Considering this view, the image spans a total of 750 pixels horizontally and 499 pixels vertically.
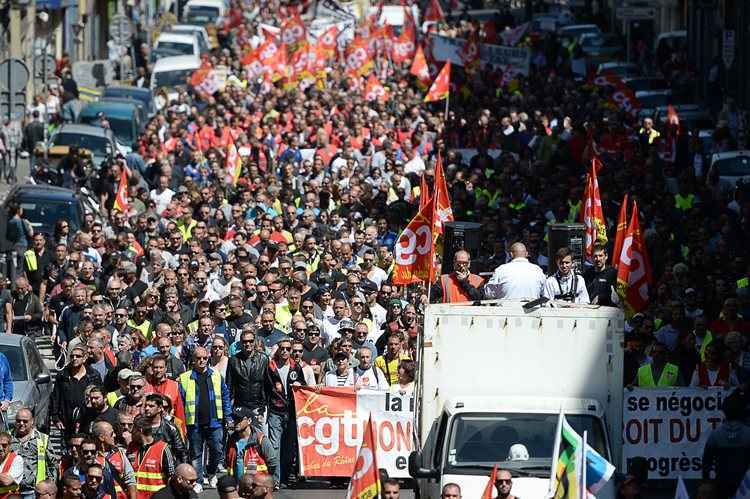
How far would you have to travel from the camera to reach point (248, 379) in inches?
758

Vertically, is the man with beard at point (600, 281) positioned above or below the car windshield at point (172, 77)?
above

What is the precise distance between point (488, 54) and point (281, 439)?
2690cm

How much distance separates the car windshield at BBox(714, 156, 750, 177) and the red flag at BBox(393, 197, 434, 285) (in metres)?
11.3

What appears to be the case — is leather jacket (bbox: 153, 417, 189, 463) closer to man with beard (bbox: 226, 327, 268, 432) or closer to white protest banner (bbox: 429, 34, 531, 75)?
man with beard (bbox: 226, 327, 268, 432)

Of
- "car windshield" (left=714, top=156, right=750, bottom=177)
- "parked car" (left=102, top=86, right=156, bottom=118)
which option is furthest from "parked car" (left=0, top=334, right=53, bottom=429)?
"parked car" (left=102, top=86, right=156, bottom=118)

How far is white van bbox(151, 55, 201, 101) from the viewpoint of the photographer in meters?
51.8

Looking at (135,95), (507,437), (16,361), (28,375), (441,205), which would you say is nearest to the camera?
(507,437)

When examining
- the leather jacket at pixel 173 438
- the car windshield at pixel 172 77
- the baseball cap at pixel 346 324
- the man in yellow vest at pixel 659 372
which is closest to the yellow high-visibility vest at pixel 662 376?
the man in yellow vest at pixel 659 372

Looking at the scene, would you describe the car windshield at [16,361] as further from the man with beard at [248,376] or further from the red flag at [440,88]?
the red flag at [440,88]

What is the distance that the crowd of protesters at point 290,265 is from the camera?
18.4 metres

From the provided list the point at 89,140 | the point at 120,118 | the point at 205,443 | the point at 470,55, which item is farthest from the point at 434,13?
the point at 205,443

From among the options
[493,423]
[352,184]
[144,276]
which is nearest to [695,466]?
[493,423]

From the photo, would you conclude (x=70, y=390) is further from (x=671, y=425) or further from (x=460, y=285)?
(x=671, y=425)

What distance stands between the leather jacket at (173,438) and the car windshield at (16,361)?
3.05 metres
